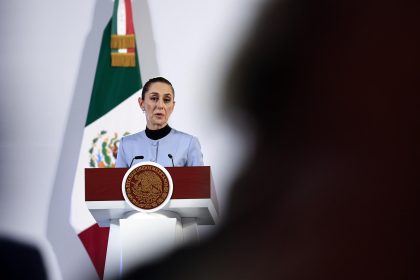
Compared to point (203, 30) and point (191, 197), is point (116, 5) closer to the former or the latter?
point (203, 30)

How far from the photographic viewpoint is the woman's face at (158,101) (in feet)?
6.40

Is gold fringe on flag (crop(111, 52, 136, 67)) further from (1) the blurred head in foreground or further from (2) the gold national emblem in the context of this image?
(1) the blurred head in foreground

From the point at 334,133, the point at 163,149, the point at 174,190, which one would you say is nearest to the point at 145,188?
the point at 174,190

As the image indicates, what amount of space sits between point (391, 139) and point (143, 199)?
38.5 inches

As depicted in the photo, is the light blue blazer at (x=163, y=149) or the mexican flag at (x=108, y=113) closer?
the light blue blazer at (x=163, y=149)

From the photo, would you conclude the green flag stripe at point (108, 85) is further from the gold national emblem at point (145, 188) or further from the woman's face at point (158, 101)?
the gold national emblem at point (145, 188)

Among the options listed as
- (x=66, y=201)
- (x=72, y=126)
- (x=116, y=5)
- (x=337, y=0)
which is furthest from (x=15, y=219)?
(x=337, y=0)

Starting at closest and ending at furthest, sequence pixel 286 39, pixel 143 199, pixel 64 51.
→ pixel 286 39 → pixel 143 199 → pixel 64 51

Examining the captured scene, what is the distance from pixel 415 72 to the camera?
→ 70 cm

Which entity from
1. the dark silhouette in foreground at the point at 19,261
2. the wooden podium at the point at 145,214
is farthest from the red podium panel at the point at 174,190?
the dark silhouette in foreground at the point at 19,261

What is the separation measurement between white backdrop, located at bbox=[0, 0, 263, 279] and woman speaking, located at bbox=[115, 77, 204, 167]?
51cm

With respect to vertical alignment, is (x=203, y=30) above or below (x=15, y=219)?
above

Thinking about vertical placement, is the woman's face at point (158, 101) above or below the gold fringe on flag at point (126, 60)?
below

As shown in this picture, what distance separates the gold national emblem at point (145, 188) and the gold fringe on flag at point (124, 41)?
1140 millimetres
